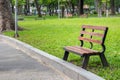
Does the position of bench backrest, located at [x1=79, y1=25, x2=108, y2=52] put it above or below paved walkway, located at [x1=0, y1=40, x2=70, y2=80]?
above

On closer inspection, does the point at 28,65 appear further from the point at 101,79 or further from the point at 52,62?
the point at 101,79

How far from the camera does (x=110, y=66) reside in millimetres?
9047

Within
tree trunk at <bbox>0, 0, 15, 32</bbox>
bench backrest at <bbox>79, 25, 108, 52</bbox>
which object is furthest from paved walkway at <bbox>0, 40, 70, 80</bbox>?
tree trunk at <bbox>0, 0, 15, 32</bbox>

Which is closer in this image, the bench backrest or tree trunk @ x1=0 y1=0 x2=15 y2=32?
the bench backrest

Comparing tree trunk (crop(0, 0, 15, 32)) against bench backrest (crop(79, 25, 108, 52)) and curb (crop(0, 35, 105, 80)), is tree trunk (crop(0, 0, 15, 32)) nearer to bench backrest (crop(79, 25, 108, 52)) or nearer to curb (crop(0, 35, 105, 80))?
curb (crop(0, 35, 105, 80))

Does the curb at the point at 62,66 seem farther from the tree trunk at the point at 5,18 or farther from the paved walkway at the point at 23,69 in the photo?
the tree trunk at the point at 5,18

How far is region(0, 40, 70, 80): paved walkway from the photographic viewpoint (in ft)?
29.5

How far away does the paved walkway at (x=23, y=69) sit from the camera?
29.5 ft

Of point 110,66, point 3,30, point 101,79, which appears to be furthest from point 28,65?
point 3,30

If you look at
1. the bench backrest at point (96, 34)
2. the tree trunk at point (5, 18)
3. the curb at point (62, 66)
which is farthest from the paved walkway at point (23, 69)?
the tree trunk at point (5, 18)

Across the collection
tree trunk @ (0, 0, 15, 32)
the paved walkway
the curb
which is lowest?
the paved walkway

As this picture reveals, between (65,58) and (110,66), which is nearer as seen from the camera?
(110,66)

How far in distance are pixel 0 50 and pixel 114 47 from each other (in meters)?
4.61

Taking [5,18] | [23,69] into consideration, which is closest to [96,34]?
[23,69]
